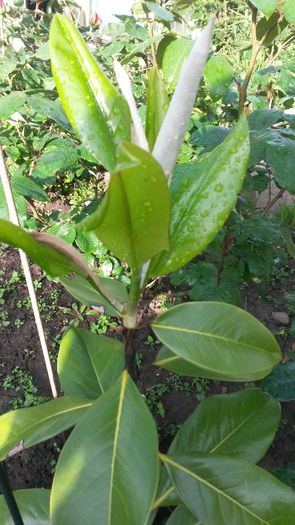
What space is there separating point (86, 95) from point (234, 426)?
77 centimetres

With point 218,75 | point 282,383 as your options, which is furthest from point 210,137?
point 282,383

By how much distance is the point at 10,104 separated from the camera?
4.20 ft

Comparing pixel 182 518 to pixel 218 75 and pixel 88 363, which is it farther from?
pixel 218 75

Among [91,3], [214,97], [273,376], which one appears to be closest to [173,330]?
[273,376]

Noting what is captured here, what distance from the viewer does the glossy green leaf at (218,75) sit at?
1122 mm

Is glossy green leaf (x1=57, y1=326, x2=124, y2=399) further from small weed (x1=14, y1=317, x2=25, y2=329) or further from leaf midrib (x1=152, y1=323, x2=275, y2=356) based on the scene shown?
small weed (x1=14, y1=317, x2=25, y2=329)

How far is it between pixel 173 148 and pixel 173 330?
263 mm

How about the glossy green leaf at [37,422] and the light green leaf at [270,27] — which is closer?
the glossy green leaf at [37,422]

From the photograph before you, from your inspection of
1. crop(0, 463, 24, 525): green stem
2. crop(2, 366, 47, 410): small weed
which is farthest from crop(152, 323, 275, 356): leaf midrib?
crop(2, 366, 47, 410): small weed

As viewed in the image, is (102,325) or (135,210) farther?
(102,325)

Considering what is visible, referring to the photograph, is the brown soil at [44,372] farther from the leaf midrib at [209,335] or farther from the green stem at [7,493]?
the leaf midrib at [209,335]

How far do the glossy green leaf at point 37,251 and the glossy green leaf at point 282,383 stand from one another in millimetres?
590

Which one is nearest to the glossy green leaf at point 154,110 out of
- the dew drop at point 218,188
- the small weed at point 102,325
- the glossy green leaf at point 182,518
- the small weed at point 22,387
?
the dew drop at point 218,188

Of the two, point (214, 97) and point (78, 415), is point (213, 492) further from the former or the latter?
point (214, 97)
